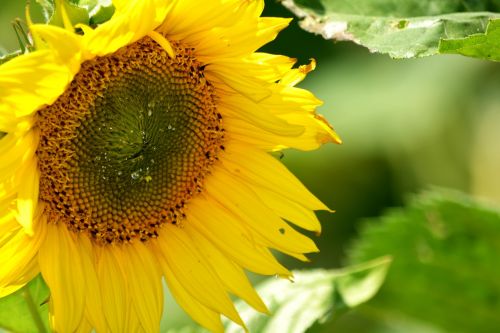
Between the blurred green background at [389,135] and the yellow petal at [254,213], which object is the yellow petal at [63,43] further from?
the blurred green background at [389,135]

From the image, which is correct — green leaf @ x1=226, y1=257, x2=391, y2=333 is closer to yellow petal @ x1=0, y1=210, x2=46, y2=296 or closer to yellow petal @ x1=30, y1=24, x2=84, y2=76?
yellow petal @ x1=0, y1=210, x2=46, y2=296

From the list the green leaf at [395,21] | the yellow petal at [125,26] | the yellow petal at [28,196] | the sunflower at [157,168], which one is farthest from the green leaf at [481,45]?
the yellow petal at [28,196]

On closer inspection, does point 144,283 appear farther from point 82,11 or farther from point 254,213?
point 82,11

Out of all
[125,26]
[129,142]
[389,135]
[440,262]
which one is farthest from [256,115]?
[389,135]

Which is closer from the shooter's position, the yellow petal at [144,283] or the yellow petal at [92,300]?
the yellow petal at [92,300]

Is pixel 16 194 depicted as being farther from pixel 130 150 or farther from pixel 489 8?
pixel 489 8

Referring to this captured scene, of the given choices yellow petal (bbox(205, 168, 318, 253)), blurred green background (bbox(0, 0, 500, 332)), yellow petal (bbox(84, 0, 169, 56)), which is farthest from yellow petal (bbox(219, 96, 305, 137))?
blurred green background (bbox(0, 0, 500, 332))
